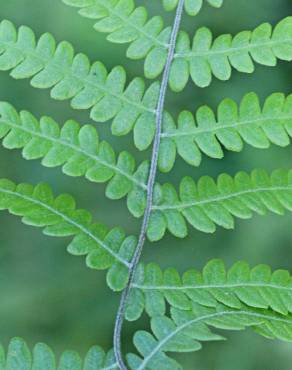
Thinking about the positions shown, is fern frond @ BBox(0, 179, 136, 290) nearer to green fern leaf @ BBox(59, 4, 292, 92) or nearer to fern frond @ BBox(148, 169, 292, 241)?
fern frond @ BBox(148, 169, 292, 241)

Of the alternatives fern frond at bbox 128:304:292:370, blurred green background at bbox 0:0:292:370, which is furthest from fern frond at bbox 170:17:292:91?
blurred green background at bbox 0:0:292:370

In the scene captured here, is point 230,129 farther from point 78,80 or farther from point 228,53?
point 78,80

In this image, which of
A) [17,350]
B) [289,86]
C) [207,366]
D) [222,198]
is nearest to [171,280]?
[222,198]

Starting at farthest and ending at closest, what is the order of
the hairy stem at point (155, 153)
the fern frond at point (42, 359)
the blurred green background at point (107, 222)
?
the blurred green background at point (107, 222)
the hairy stem at point (155, 153)
the fern frond at point (42, 359)

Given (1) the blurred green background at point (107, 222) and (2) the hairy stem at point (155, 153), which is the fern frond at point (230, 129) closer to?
(2) the hairy stem at point (155, 153)

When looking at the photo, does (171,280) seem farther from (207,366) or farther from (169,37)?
(207,366)

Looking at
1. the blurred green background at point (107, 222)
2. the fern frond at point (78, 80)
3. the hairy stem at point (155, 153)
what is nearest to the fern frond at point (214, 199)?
the hairy stem at point (155, 153)
